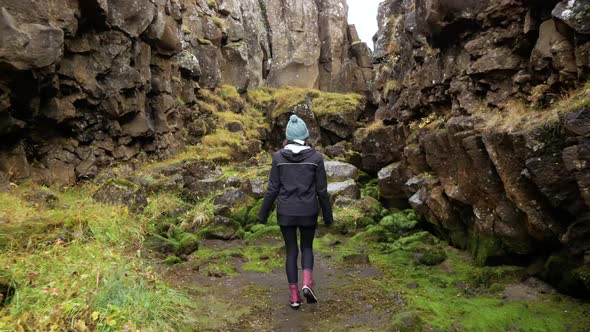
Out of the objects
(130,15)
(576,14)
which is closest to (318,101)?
(130,15)

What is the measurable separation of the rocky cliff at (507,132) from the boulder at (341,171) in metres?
5.68

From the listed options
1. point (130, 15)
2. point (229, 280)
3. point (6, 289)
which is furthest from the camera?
point (130, 15)

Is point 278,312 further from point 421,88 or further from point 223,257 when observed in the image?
point 421,88

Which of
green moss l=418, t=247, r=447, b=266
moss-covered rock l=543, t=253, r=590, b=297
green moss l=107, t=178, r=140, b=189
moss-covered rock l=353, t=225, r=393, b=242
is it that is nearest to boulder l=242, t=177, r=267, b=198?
green moss l=107, t=178, r=140, b=189

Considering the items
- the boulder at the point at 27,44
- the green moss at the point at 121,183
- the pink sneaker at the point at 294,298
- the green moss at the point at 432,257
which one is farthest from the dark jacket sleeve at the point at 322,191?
the green moss at the point at 121,183

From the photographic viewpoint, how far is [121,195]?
13.2 m

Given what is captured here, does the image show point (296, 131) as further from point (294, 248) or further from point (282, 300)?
point (282, 300)

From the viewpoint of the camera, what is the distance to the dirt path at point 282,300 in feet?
19.9

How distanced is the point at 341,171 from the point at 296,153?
13.5m

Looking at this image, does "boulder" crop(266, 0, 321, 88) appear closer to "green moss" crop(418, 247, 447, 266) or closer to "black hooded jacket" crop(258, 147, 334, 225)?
"green moss" crop(418, 247, 447, 266)

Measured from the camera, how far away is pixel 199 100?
24984 mm

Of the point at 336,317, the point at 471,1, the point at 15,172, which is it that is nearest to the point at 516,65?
the point at 471,1

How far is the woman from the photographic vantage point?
6.55 m

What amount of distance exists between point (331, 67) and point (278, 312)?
3077cm
